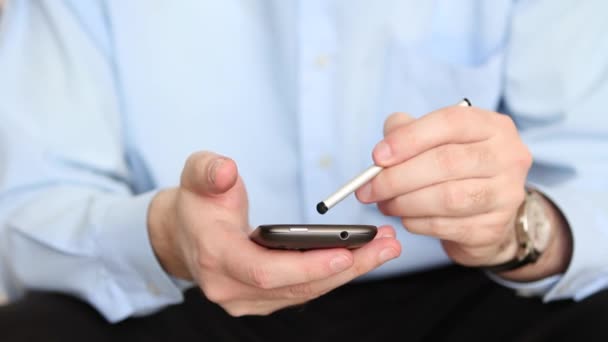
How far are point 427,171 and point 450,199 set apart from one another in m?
0.03

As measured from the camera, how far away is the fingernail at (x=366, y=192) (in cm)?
48

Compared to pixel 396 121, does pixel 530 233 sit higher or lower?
lower

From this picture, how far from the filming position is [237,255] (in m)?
0.43

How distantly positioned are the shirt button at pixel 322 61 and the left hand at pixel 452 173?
7.4 inches

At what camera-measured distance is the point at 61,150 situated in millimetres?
666

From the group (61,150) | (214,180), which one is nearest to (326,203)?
(214,180)

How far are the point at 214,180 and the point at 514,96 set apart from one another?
0.42m

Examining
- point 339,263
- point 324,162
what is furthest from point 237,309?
point 324,162

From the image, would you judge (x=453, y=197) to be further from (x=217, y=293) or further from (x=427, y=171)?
(x=217, y=293)

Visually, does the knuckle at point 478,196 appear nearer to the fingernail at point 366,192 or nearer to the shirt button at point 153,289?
the fingernail at point 366,192

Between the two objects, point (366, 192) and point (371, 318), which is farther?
point (371, 318)

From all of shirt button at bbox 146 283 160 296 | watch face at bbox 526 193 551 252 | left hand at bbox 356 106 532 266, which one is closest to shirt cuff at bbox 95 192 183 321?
shirt button at bbox 146 283 160 296

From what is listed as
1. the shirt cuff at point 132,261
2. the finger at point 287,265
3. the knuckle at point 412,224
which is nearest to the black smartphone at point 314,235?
the finger at point 287,265

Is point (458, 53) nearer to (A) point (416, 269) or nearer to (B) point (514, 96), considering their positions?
(B) point (514, 96)
